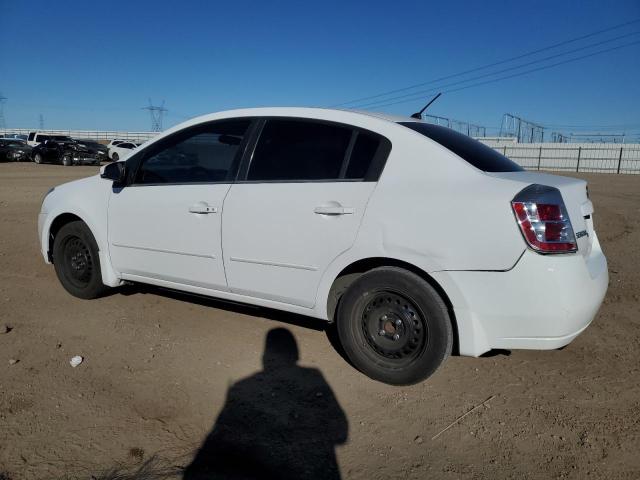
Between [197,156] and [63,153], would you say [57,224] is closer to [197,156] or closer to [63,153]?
[197,156]

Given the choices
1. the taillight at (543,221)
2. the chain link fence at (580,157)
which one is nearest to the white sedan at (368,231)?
the taillight at (543,221)

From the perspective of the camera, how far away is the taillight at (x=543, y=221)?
2.67m

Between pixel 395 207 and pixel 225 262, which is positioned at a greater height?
pixel 395 207

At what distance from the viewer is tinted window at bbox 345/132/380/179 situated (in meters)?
3.19

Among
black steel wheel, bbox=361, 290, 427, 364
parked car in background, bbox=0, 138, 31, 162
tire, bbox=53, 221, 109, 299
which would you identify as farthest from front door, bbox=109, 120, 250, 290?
parked car in background, bbox=0, 138, 31, 162

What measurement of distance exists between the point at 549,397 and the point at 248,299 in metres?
2.09

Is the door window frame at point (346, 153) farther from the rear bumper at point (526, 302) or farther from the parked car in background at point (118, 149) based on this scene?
the parked car in background at point (118, 149)

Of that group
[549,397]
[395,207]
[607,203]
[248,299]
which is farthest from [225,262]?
[607,203]

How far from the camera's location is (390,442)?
263 centimetres

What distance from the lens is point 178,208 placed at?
3.81 metres

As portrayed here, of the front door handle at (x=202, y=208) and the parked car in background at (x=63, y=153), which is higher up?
the parked car in background at (x=63, y=153)

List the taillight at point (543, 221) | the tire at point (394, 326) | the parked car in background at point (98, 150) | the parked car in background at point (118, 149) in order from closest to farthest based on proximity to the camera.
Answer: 1. the taillight at point (543, 221)
2. the tire at point (394, 326)
3. the parked car in background at point (98, 150)
4. the parked car in background at point (118, 149)

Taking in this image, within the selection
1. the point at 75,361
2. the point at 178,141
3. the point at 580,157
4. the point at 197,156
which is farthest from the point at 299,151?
the point at 580,157

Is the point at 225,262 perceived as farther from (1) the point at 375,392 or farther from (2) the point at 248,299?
(1) the point at 375,392
